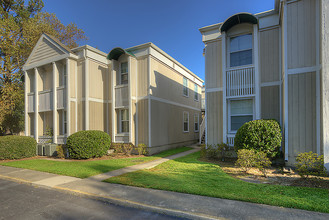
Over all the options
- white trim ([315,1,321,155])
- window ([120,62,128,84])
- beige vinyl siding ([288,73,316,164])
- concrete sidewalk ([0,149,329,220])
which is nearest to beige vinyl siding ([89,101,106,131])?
window ([120,62,128,84])

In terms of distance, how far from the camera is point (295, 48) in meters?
7.32

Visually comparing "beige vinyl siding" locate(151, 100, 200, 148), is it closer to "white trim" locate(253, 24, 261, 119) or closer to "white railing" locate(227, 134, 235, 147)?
"white railing" locate(227, 134, 235, 147)

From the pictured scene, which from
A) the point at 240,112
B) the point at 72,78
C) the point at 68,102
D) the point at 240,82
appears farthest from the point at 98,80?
the point at 240,112

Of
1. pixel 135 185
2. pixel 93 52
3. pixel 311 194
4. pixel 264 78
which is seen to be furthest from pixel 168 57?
pixel 311 194

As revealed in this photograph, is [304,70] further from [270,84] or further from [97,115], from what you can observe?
[97,115]

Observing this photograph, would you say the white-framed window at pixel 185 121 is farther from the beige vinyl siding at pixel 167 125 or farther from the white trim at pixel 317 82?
the white trim at pixel 317 82

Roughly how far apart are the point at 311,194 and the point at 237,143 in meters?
3.22

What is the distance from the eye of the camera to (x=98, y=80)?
44.2 feet

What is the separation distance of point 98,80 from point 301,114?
1192cm

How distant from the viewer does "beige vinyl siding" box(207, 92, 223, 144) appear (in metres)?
9.78

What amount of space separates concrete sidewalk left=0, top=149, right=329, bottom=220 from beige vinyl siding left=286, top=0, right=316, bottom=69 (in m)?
5.76

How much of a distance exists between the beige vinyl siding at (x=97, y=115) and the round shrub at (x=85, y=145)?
1843mm

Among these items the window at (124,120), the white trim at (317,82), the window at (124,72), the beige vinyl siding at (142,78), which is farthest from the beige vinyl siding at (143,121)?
the white trim at (317,82)

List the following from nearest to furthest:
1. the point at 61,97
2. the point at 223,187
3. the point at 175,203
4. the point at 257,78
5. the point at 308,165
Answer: the point at 175,203 → the point at 223,187 → the point at 308,165 → the point at 257,78 → the point at 61,97
